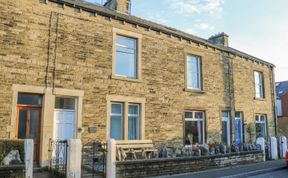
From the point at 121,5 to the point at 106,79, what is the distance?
15.2 feet

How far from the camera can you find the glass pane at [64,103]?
11906mm

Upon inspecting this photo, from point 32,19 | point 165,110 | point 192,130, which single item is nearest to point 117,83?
point 165,110

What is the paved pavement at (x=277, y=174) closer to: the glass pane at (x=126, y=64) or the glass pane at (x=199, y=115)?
the glass pane at (x=199, y=115)

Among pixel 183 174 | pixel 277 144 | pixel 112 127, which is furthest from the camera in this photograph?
pixel 277 144

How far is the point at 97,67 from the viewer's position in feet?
42.2

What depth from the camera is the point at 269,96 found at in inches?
882

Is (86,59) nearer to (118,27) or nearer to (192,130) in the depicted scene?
(118,27)

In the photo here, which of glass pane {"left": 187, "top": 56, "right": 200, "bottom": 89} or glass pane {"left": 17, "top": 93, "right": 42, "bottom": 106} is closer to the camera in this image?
glass pane {"left": 17, "top": 93, "right": 42, "bottom": 106}

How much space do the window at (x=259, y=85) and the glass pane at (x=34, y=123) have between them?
613 inches

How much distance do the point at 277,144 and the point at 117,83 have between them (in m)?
12.1

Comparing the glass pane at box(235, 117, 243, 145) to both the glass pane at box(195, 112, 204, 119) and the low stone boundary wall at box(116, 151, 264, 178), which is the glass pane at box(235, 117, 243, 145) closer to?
the low stone boundary wall at box(116, 151, 264, 178)

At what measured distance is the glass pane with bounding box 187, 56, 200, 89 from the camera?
16.7 meters

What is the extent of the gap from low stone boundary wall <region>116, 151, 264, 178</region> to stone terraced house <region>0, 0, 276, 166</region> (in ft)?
6.82

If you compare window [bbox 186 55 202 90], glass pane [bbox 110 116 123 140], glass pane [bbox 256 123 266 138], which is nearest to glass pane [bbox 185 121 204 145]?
window [bbox 186 55 202 90]
